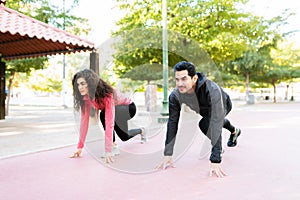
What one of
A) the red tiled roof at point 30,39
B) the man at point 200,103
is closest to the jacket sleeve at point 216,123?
the man at point 200,103

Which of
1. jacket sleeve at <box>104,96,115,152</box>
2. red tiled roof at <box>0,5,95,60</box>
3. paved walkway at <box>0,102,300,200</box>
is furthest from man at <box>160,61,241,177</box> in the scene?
red tiled roof at <box>0,5,95,60</box>

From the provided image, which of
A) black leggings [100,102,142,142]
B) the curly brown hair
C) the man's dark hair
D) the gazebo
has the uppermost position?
the gazebo

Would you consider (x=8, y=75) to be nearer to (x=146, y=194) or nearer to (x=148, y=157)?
(x=148, y=157)

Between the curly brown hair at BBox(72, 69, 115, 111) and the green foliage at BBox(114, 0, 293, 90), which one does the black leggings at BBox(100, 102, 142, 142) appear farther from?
the green foliage at BBox(114, 0, 293, 90)

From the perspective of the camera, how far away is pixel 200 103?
151 inches

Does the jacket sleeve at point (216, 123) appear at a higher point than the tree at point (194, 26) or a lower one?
lower

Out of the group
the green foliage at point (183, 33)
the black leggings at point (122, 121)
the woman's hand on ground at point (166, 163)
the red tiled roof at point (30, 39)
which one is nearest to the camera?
the woman's hand on ground at point (166, 163)

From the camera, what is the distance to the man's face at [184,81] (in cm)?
343

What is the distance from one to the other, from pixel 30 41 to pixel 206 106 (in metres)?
6.57

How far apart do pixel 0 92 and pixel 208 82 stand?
390 inches

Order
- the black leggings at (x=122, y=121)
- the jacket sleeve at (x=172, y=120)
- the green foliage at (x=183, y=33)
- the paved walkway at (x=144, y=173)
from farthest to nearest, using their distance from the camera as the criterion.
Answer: the green foliage at (x=183, y=33) → the black leggings at (x=122, y=121) → the jacket sleeve at (x=172, y=120) → the paved walkway at (x=144, y=173)

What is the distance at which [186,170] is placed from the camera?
12.5 feet

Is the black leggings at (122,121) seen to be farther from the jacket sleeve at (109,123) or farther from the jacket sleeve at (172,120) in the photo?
the jacket sleeve at (172,120)

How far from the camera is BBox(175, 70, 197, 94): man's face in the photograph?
3.43 m
